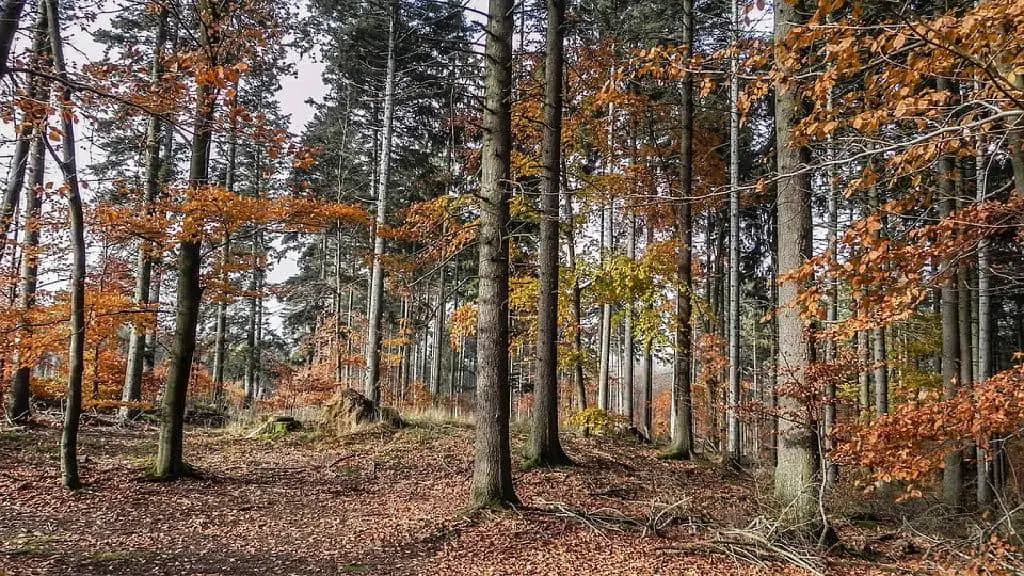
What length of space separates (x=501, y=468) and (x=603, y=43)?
11.3 metres

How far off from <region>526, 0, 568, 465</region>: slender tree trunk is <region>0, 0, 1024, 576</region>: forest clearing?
0.06 meters

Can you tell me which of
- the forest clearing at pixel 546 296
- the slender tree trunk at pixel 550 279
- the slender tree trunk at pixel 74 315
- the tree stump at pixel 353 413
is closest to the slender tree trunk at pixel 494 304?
the forest clearing at pixel 546 296

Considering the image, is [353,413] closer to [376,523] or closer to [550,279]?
[550,279]

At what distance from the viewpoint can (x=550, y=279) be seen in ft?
30.8

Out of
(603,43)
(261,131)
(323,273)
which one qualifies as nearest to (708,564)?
(261,131)

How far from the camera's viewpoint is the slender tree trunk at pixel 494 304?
6258 mm

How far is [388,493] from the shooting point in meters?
7.83

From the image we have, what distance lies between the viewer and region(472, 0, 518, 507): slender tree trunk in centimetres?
626

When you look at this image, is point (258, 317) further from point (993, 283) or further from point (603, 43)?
point (993, 283)

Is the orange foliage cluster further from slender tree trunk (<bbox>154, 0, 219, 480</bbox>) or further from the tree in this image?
slender tree trunk (<bbox>154, 0, 219, 480</bbox>)

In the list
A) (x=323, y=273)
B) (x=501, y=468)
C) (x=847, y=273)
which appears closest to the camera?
(x=847, y=273)

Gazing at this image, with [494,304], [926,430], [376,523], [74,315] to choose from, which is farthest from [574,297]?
[74,315]

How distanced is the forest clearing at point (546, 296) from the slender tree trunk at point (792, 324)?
4 cm

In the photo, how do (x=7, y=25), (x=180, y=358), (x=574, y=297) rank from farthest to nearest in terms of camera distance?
(x=574, y=297), (x=180, y=358), (x=7, y=25)
